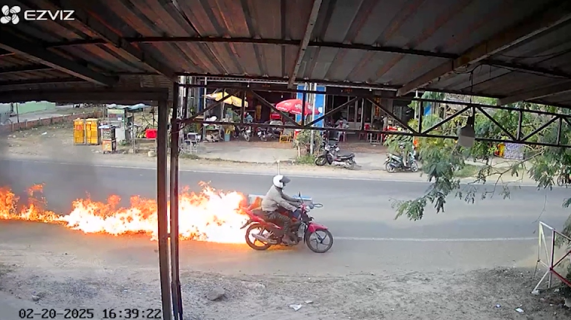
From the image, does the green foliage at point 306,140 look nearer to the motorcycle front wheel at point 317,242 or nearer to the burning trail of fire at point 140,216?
the burning trail of fire at point 140,216

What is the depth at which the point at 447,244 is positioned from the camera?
886cm

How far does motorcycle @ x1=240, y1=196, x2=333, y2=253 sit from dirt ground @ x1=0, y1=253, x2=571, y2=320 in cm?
103

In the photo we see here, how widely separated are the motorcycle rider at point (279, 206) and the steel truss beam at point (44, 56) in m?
4.00

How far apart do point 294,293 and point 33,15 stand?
496 centimetres

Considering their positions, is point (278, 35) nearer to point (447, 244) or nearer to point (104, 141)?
point (447, 244)

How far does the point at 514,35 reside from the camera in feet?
8.80

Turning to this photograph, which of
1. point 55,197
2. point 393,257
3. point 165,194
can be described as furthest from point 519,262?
point 55,197

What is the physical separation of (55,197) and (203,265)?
509 cm

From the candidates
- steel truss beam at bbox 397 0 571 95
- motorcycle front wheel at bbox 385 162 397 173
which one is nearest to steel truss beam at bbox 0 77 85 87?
steel truss beam at bbox 397 0 571 95

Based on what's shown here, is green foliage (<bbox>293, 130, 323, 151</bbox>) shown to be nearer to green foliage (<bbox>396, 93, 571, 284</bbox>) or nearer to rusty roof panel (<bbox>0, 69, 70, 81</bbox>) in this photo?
green foliage (<bbox>396, 93, 571, 284</bbox>)

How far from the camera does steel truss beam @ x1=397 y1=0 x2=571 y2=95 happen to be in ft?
7.41

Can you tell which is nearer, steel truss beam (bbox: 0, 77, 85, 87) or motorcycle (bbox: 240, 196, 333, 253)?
steel truss beam (bbox: 0, 77, 85, 87)

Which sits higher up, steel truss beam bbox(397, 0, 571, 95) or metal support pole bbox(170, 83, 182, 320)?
steel truss beam bbox(397, 0, 571, 95)

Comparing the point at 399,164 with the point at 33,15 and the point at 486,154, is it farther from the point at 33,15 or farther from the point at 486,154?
the point at 33,15
